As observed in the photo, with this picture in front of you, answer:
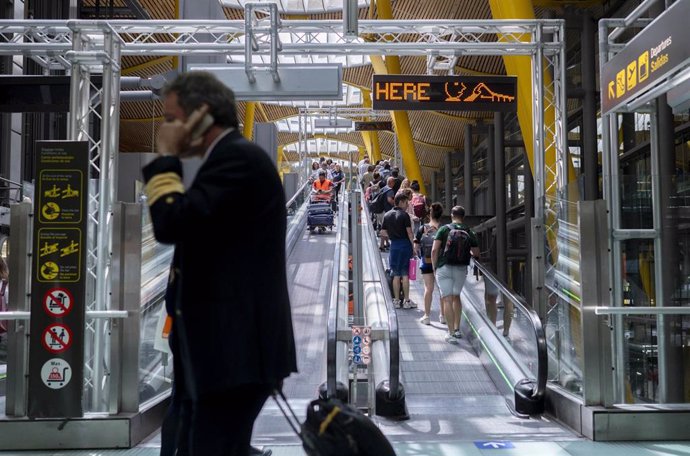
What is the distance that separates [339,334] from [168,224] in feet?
16.1

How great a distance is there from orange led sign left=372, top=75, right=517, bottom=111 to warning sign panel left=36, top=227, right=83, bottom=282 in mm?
6314

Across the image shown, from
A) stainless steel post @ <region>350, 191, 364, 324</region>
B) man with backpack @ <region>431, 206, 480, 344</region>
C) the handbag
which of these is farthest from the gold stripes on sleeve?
the handbag

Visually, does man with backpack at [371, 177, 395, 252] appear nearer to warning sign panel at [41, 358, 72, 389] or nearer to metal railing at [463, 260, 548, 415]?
metal railing at [463, 260, 548, 415]

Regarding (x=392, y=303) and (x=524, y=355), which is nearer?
(x=392, y=303)

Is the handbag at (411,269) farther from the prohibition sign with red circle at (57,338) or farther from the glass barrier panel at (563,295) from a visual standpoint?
the prohibition sign with red circle at (57,338)

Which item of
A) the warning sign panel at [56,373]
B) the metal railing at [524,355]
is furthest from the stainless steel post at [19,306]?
the metal railing at [524,355]

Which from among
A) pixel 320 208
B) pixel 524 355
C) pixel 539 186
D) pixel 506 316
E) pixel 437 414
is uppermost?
pixel 320 208

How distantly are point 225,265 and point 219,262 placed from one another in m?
0.02

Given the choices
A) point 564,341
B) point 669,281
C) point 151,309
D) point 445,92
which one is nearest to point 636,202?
point 669,281

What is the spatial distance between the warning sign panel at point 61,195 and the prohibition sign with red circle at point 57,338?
787 millimetres

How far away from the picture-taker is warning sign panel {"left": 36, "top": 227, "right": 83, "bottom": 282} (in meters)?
5.77

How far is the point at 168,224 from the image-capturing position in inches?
87.4

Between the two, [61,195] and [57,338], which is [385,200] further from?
[57,338]

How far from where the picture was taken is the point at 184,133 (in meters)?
2.38
